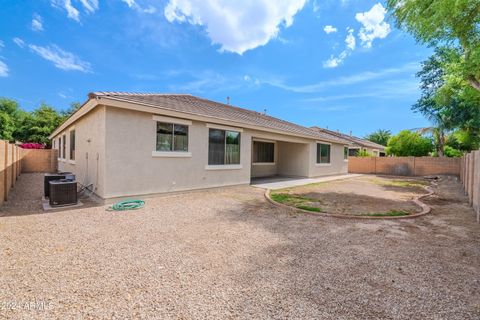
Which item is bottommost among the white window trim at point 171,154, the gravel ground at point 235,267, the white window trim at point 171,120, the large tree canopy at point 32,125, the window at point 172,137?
the gravel ground at point 235,267

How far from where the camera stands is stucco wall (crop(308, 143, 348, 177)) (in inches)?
653

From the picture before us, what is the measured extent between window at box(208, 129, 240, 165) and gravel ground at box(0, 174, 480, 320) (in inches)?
176

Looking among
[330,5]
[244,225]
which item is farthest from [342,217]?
[330,5]

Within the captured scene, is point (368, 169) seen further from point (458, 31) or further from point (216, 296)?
point (216, 296)

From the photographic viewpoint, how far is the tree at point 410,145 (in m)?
23.2

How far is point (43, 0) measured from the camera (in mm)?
11008

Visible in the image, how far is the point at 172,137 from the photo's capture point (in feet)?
28.7

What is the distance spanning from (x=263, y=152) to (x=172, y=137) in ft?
29.6

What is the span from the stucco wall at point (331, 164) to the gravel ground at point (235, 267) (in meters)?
10.6

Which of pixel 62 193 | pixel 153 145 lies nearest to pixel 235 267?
pixel 153 145

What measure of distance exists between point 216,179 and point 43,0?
1199 centimetres

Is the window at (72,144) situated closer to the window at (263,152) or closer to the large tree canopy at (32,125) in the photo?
the window at (263,152)

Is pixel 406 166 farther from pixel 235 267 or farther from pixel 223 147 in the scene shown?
pixel 235 267

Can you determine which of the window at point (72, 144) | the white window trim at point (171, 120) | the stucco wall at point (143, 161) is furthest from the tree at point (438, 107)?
the window at point (72, 144)
